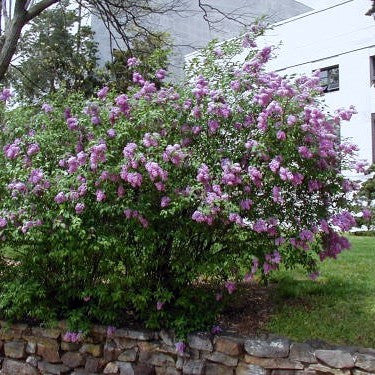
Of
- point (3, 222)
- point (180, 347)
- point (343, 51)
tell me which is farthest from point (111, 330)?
point (343, 51)

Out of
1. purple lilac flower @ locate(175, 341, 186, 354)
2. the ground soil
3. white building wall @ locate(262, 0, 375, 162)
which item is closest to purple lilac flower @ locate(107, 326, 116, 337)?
purple lilac flower @ locate(175, 341, 186, 354)

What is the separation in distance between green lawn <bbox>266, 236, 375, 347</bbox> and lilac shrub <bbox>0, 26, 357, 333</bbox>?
0.42 meters

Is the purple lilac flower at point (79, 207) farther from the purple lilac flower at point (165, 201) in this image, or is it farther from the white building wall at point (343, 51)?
→ the white building wall at point (343, 51)

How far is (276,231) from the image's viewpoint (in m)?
4.31

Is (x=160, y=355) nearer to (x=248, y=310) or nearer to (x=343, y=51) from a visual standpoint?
(x=248, y=310)

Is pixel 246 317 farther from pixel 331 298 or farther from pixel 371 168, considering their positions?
pixel 371 168

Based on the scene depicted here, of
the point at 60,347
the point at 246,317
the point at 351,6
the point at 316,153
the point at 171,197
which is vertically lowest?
the point at 60,347

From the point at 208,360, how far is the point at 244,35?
9.72 ft

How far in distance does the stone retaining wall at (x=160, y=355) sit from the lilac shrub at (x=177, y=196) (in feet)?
0.62

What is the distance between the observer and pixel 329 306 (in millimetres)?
4797

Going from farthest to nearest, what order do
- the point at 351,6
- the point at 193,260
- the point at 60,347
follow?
1. the point at 351,6
2. the point at 60,347
3. the point at 193,260

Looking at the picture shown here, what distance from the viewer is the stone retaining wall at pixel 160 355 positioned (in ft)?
12.5

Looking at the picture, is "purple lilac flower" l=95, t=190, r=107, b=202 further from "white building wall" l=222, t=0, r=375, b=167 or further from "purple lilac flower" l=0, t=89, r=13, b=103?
"white building wall" l=222, t=0, r=375, b=167

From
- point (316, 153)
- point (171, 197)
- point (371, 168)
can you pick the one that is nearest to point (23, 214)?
point (171, 197)
